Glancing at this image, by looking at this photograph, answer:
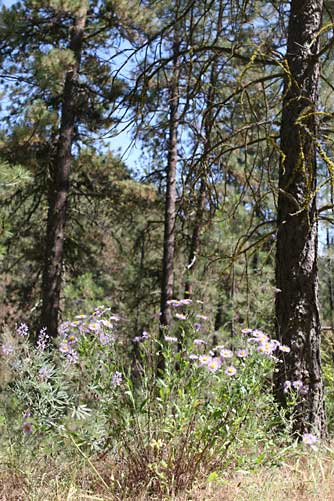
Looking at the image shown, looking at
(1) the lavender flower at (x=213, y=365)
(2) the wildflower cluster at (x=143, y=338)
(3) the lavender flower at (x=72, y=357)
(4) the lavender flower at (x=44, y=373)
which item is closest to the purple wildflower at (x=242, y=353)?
(1) the lavender flower at (x=213, y=365)

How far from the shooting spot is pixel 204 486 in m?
2.49

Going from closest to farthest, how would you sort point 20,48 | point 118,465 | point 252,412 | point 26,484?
point 26,484 < point 118,465 < point 252,412 < point 20,48

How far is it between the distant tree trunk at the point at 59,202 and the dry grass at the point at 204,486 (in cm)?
482

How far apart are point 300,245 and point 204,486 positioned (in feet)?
4.72

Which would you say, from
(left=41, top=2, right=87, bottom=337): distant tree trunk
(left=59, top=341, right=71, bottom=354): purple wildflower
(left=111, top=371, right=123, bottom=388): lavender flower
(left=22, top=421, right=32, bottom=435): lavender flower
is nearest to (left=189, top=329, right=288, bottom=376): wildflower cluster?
(left=111, top=371, right=123, bottom=388): lavender flower

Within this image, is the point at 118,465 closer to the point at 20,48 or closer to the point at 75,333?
the point at 75,333

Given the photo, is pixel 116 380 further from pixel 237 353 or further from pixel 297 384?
pixel 297 384

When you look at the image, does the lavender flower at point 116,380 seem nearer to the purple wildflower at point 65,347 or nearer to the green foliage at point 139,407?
the green foliage at point 139,407

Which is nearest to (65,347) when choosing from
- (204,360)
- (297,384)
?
(204,360)

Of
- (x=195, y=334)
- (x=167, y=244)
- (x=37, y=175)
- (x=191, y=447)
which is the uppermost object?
(x=37, y=175)

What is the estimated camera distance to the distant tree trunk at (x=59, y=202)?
748 centimetres

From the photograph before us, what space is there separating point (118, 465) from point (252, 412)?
0.72 meters

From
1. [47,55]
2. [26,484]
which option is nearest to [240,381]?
[26,484]

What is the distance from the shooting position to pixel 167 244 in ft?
29.2
